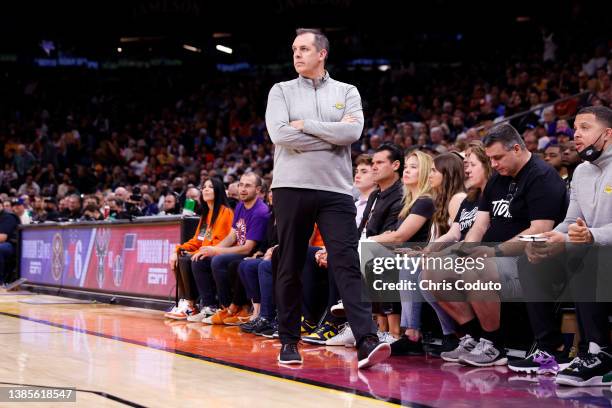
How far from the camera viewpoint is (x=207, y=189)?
25.5 feet

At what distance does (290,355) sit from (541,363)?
1.38m

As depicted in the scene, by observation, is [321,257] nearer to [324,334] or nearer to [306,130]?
[324,334]

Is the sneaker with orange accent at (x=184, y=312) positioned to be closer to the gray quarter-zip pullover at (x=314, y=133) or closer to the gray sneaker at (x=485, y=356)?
the gray quarter-zip pullover at (x=314, y=133)

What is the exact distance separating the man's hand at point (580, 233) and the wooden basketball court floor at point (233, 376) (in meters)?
0.72

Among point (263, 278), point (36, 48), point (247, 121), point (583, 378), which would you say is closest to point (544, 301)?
point (583, 378)

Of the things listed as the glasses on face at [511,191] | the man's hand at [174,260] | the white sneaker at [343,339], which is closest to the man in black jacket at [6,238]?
the man's hand at [174,260]

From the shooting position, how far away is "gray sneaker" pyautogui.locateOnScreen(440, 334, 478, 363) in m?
4.90

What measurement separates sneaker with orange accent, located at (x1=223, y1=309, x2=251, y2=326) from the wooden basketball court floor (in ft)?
2.85

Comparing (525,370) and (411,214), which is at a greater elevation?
(411,214)

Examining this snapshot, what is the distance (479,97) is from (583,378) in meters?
11.5

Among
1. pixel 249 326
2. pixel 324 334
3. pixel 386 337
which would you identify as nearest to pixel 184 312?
pixel 249 326

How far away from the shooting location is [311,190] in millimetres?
4535

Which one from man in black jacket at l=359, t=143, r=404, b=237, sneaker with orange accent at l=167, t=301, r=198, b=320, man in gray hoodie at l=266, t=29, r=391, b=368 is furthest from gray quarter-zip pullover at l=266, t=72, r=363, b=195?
sneaker with orange accent at l=167, t=301, r=198, b=320

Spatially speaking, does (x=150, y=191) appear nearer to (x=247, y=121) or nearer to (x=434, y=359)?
(x=247, y=121)
